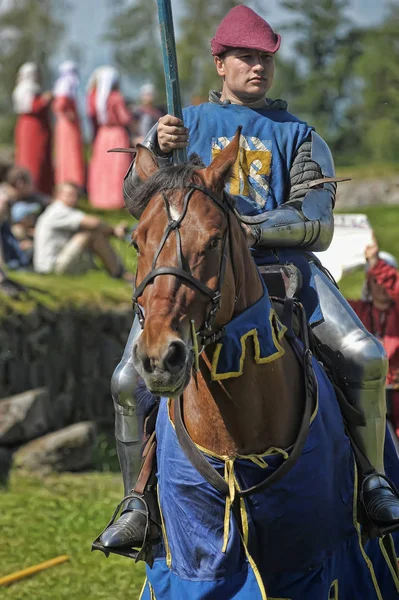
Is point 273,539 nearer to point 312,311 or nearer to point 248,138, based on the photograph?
point 312,311

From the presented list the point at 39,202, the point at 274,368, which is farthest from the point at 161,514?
the point at 39,202

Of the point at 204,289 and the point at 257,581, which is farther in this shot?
the point at 257,581

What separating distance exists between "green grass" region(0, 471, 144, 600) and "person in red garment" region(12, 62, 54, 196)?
1119cm

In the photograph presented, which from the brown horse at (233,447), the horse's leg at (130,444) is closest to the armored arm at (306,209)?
the brown horse at (233,447)

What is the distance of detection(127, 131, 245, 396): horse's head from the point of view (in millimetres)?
3566

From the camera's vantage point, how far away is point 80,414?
460 inches

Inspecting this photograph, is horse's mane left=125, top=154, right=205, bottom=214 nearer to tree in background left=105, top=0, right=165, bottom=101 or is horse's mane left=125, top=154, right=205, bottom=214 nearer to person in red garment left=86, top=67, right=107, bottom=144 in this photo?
person in red garment left=86, top=67, right=107, bottom=144

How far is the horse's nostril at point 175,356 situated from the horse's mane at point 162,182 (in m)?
0.65

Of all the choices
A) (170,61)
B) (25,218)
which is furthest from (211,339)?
(25,218)

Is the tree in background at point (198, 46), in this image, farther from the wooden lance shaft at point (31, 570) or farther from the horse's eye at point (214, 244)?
the horse's eye at point (214, 244)

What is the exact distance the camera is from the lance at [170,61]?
14.4 feet

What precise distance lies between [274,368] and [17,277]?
24.9ft

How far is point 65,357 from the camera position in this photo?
1158 centimetres

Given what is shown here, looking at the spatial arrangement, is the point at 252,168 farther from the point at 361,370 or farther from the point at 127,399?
the point at 127,399
